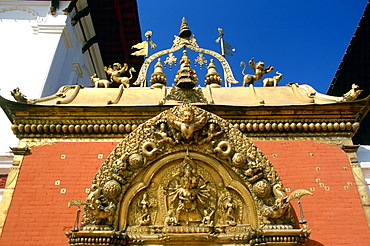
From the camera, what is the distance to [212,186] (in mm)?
→ 6148

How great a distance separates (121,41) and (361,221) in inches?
552

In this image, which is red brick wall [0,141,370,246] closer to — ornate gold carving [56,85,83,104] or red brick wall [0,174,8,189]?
red brick wall [0,174,8,189]

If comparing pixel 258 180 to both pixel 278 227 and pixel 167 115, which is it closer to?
pixel 278 227

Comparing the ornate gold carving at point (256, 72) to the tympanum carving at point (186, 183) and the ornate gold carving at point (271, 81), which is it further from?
the tympanum carving at point (186, 183)

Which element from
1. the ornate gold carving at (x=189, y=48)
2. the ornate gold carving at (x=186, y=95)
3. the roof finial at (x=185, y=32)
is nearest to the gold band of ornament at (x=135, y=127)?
the ornate gold carving at (x=186, y=95)

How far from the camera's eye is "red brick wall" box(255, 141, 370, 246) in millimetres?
5895

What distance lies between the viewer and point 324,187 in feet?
21.0

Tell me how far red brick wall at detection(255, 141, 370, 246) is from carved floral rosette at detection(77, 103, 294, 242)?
756 millimetres

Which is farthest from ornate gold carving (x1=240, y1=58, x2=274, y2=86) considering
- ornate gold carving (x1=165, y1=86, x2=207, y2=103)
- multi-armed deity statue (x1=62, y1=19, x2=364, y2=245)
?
multi-armed deity statue (x1=62, y1=19, x2=364, y2=245)

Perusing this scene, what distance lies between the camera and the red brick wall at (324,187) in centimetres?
589

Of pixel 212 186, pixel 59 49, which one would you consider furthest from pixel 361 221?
pixel 59 49

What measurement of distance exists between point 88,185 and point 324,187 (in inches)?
175

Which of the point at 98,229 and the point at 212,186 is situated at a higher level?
the point at 212,186

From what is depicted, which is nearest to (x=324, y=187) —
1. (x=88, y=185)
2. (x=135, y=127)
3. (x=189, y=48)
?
(x=135, y=127)
